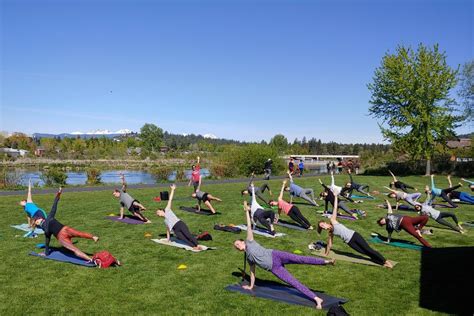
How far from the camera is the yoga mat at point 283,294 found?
765 centimetres

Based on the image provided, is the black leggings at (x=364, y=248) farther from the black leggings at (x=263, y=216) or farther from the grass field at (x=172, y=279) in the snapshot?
the black leggings at (x=263, y=216)

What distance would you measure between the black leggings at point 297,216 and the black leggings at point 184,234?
4.05 metres

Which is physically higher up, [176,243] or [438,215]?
[438,215]

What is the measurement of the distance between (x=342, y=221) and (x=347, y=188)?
3.97 meters

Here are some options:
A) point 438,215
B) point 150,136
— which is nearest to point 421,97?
point 438,215

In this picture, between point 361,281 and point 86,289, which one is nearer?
point 86,289

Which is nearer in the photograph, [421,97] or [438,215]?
[438,215]

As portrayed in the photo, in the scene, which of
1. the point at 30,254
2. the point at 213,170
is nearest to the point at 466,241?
the point at 30,254

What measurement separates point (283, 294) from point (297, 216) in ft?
20.6

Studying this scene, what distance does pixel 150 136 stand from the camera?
447 ft

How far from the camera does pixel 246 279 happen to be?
9070 millimetres

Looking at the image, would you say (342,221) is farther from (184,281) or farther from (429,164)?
(429,164)

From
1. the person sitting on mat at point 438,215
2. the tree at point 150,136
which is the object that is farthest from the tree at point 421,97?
the tree at point 150,136

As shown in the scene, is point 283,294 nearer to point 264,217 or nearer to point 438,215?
point 264,217
